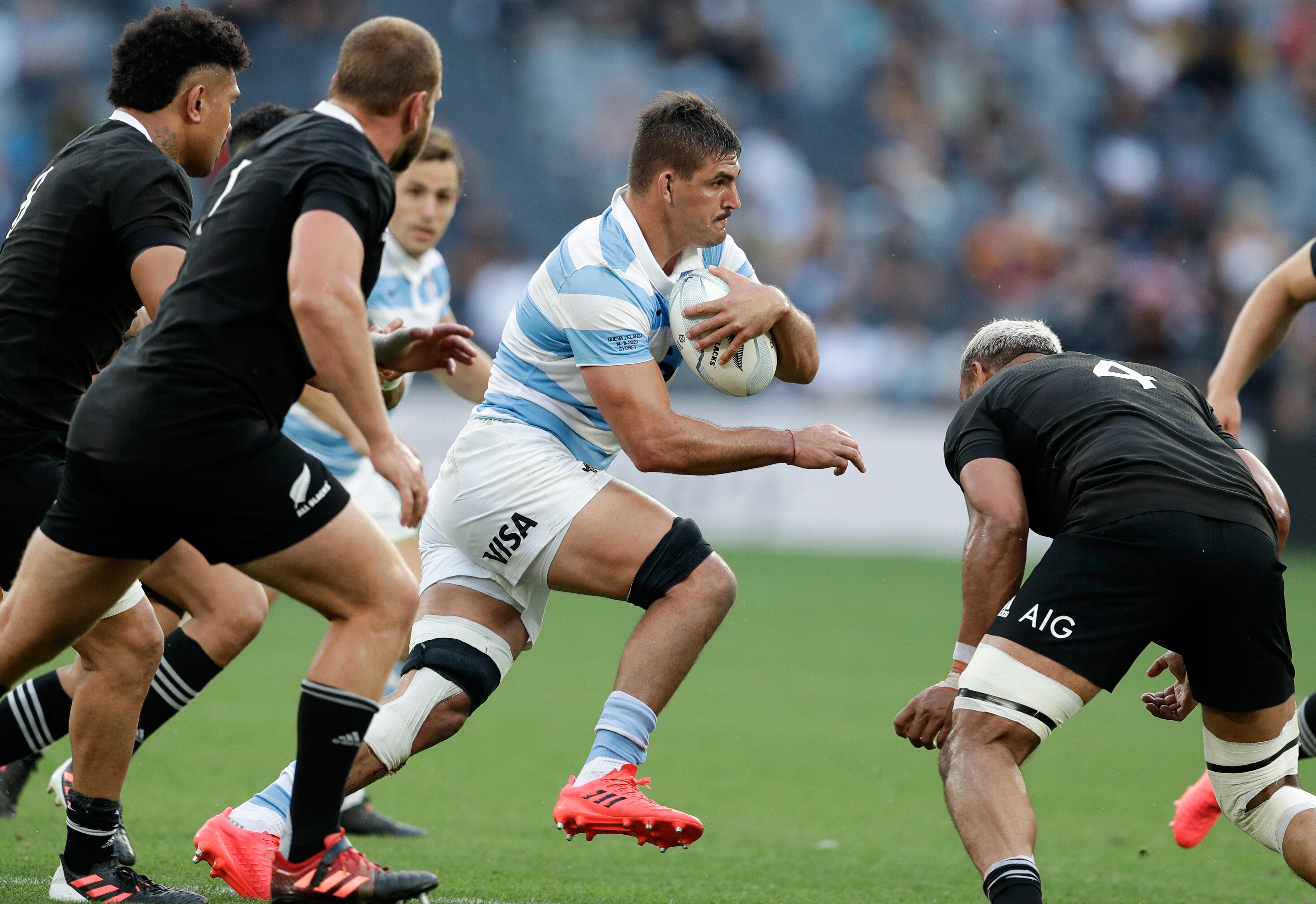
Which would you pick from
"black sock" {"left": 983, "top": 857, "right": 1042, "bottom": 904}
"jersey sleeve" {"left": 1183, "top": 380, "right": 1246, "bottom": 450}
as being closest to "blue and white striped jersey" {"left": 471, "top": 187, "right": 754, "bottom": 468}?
"jersey sleeve" {"left": 1183, "top": 380, "right": 1246, "bottom": 450}

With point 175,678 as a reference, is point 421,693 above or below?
above

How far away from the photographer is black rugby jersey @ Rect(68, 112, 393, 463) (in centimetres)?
351

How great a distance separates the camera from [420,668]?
4637 millimetres

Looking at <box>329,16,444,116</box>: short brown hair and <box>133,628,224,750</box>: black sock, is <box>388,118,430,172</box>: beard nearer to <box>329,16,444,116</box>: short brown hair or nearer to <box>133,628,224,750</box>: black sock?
<box>329,16,444,116</box>: short brown hair

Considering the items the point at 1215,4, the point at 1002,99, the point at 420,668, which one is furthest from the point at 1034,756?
the point at 1215,4

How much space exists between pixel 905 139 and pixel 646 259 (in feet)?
49.4

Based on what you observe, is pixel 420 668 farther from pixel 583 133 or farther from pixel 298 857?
pixel 583 133

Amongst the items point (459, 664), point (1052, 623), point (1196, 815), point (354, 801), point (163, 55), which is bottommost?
point (354, 801)

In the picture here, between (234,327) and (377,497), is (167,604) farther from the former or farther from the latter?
(234,327)

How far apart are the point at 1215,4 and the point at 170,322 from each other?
19554mm

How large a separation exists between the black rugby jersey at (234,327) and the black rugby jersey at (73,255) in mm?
568

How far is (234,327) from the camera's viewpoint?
358 cm

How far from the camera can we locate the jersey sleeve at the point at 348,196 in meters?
3.52

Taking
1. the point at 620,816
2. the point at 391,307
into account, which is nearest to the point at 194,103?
the point at 620,816
